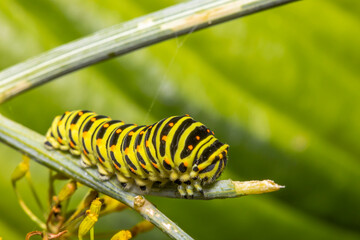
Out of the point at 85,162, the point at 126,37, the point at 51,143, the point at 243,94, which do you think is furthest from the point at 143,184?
the point at 243,94

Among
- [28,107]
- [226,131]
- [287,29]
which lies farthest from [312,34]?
[28,107]

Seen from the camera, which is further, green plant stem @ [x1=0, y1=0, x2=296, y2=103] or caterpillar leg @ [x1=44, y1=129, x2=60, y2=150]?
caterpillar leg @ [x1=44, y1=129, x2=60, y2=150]

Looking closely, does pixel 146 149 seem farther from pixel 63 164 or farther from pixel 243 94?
pixel 243 94

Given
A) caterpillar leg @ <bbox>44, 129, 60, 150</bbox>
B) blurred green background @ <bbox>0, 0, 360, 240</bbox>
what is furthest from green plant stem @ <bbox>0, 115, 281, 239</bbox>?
blurred green background @ <bbox>0, 0, 360, 240</bbox>

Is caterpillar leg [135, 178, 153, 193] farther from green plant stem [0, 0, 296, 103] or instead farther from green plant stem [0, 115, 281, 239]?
green plant stem [0, 0, 296, 103]

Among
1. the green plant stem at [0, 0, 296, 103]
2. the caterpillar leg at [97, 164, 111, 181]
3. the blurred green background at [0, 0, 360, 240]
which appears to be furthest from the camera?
the blurred green background at [0, 0, 360, 240]

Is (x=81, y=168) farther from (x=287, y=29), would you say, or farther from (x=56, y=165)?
(x=287, y=29)

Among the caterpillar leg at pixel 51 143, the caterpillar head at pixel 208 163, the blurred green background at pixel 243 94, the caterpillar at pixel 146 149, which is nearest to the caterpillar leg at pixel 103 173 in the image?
the caterpillar at pixel 146 149
